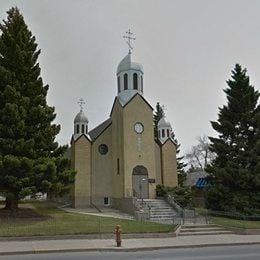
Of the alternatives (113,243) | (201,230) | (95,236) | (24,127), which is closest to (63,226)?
(95,236)

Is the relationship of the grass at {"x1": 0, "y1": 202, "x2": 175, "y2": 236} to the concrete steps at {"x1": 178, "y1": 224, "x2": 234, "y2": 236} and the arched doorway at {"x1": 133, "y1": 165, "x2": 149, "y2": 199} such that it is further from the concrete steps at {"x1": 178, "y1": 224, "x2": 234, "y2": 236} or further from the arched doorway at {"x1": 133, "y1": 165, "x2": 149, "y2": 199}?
the arched doorway at {"x1": 133, "y1": 165, "x2": 149, "y2": 199}

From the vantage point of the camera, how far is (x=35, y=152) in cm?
2383

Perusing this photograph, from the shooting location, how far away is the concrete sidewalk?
15266mm

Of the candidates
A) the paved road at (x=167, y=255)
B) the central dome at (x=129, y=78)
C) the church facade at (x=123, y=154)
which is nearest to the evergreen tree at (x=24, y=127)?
the paved road at (x=167, y=255)

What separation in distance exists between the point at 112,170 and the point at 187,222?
13417mm

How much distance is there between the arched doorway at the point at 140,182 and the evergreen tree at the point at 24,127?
982 cm

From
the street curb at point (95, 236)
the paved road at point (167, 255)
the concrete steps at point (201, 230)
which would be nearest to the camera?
the paved road at point (167, 255)

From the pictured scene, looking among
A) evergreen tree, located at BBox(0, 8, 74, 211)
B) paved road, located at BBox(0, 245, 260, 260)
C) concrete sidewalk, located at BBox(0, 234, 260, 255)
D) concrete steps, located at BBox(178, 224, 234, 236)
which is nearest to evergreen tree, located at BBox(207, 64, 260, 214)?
concrete steps, located at BBox(178, 224, 234, 236)

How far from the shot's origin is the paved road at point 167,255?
13.2 metres

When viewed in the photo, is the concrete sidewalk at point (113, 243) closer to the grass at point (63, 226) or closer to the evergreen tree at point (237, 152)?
the grass at point (63, 226)

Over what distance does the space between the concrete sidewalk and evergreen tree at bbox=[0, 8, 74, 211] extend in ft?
20.5

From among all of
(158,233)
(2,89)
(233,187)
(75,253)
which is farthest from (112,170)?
(75,253)

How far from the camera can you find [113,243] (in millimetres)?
16906

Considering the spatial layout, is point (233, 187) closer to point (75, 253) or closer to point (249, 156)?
point (249, 156)
